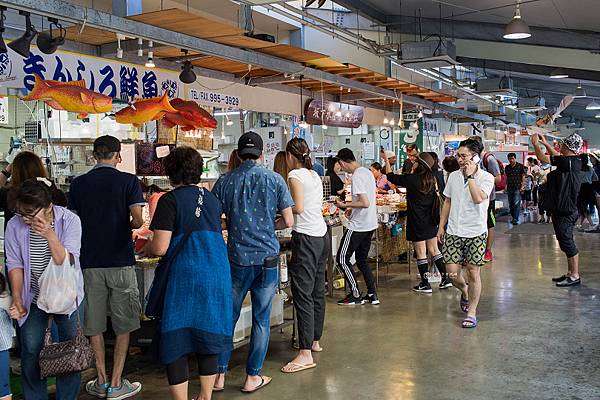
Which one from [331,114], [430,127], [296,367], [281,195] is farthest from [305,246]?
[430,127]

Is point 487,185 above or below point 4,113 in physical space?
below

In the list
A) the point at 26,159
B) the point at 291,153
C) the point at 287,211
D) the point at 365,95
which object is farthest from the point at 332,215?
the point at 365,95

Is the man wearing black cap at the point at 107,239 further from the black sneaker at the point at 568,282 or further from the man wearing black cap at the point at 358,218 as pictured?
the black sneaker at the point at 568,282

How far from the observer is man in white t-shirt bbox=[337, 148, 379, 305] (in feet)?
21.1

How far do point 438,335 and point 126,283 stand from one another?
9.54 ft

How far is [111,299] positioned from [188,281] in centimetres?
104

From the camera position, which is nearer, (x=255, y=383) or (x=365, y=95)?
(x=255, y=383)

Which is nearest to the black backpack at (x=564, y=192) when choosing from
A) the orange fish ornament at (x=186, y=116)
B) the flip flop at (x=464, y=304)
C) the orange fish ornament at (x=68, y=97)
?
the flip flop at (x=464, y=304)

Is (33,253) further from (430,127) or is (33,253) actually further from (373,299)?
(430,127)

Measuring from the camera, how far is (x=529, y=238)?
12.6m

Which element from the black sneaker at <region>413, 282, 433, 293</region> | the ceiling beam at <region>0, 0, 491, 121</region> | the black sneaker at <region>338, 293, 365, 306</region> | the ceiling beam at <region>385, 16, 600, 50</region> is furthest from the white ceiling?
the black sneaker at <region>338, 293, 365, 306</region>

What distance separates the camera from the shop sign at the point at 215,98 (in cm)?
810

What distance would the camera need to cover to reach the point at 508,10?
11086 millimetres

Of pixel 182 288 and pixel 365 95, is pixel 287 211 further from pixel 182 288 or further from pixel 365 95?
pixel 365 95
